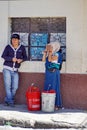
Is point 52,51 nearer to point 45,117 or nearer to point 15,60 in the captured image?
point 15,60

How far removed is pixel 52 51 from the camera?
10.4 metres

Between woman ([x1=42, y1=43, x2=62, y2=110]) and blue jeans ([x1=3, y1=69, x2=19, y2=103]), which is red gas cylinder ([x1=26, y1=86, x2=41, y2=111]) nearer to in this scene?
woman ([x1=42, y1=43, x2=62, y2=110])

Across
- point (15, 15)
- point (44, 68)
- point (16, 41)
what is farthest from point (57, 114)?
point (15, 15)

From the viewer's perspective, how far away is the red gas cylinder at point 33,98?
10.4 m

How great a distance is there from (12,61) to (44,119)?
71.7 inches

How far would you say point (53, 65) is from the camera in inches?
409

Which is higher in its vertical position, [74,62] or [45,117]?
[74,62]

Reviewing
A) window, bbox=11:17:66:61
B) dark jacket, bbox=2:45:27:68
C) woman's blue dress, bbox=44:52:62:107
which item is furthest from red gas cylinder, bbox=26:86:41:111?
window, bbox=11:17:66:61

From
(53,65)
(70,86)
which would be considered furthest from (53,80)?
(70,86)

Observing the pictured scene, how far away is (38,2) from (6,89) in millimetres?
2169

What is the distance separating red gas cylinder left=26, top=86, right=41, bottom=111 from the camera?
34.1ft

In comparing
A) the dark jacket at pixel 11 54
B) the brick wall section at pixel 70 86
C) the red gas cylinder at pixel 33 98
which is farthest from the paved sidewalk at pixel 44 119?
the dark jacket at pixel 11 54

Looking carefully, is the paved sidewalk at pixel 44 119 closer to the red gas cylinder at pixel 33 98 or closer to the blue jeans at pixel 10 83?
the red gas cylinder at pixel 33 98

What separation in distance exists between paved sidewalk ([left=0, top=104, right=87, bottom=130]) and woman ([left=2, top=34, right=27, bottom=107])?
0.80 meters
